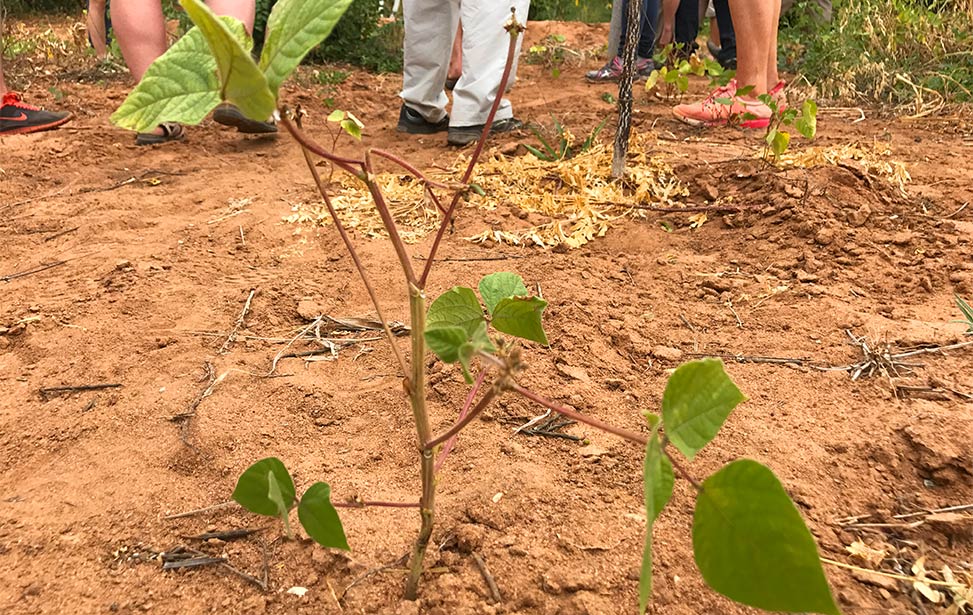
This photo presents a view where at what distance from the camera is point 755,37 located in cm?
287

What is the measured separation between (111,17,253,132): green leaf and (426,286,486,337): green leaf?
12.9 inches

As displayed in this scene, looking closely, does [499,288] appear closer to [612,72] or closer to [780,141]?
[780,141]

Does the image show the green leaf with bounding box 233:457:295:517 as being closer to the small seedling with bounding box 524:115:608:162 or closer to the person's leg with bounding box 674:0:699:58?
the small seedling with bounding box 524:115:608:162

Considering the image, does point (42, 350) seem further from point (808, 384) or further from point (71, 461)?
point (808, 384)

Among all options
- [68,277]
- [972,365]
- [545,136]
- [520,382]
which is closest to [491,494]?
[520,382]

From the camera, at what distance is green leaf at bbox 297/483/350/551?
0.78 meters

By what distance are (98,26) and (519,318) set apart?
552cm

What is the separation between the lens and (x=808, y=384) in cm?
132

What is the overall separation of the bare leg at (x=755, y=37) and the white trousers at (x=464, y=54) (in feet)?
2.83

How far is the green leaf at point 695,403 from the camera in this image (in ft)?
1.93

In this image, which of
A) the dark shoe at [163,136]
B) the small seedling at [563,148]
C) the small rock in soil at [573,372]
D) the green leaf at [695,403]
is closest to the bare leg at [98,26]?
the dark shoe at [163,136]

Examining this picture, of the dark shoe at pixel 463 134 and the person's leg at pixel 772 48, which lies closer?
the person's leg at pixel 772 48

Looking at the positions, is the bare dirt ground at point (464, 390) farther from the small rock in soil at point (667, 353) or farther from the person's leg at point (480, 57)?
the person's leg at point (480, 57)

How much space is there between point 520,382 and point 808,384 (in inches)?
20.6
